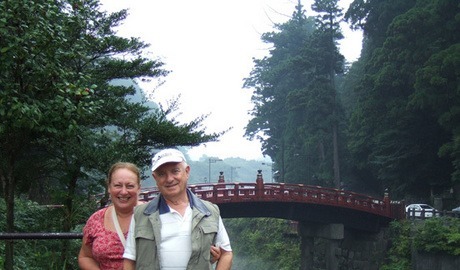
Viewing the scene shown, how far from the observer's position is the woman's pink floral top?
13.4 feet

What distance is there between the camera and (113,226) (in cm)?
417

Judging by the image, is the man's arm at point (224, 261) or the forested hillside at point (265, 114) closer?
the man's arm at point (224, 261)

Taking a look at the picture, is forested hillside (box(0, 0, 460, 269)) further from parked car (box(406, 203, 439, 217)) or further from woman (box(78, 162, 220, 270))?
woman (box(78, 162, 220, 270))

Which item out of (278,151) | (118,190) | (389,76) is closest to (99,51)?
(118,190)

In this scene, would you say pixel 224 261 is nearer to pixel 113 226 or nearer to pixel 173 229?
pixel 173 229

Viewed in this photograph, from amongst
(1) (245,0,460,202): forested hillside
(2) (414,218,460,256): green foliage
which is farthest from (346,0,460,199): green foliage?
(2) (414,218,460,256): green foliage

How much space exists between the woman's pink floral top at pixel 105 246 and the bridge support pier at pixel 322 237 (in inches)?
1165

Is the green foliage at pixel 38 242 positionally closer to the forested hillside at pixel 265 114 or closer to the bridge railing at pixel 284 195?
the forested hillside at pixel 265 114

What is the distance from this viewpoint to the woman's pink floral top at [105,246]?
13.4 ft

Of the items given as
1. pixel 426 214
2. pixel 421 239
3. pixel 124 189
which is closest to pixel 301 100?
pixel 426 214

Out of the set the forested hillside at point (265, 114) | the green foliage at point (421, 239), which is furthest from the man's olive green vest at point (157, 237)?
the green foliage at point (421, 239)

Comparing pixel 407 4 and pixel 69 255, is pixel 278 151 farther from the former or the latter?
pixel 69 255

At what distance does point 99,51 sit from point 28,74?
603 centimetres

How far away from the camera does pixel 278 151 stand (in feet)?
167
